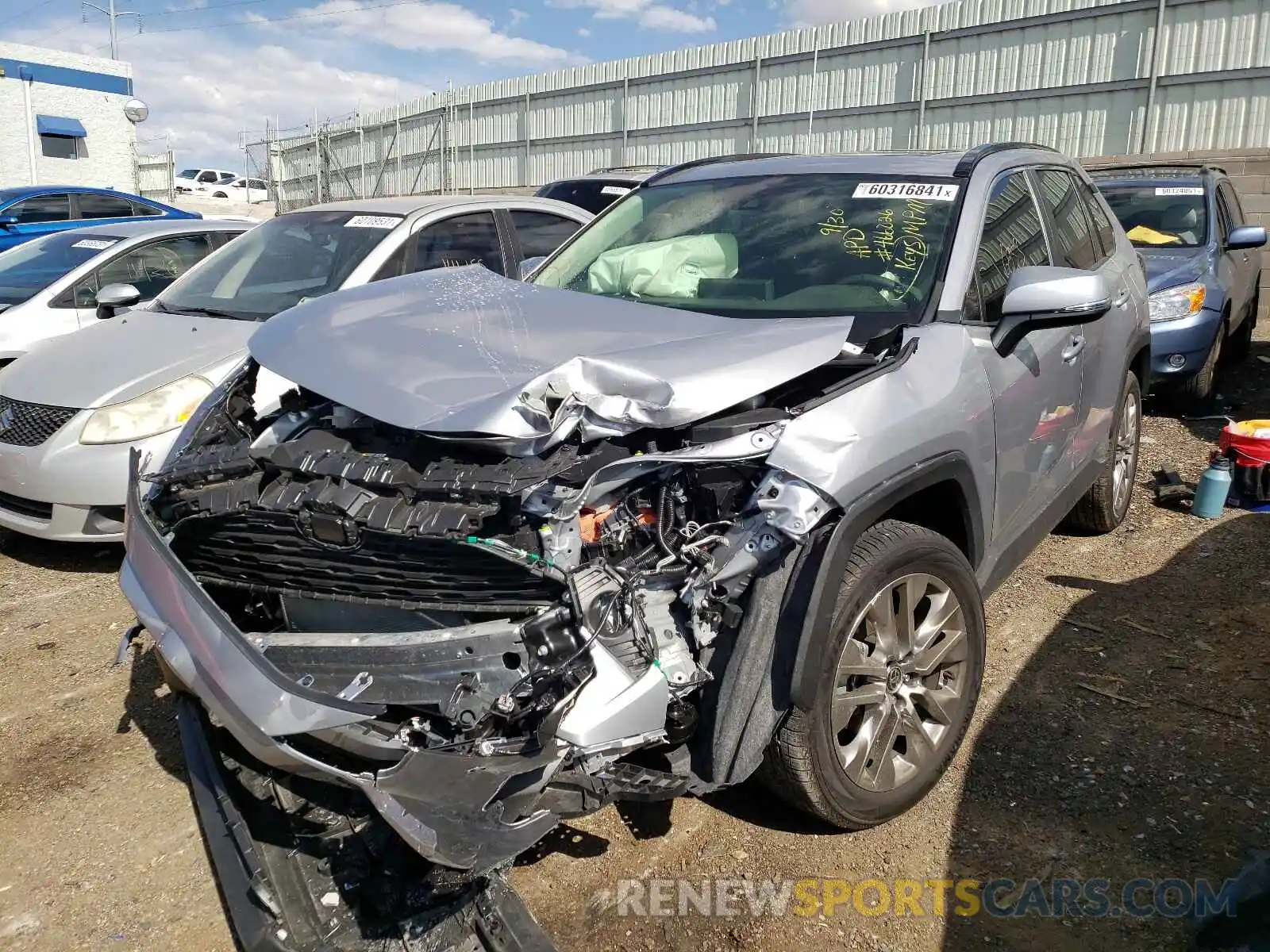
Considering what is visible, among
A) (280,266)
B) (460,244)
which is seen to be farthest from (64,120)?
(460,244)

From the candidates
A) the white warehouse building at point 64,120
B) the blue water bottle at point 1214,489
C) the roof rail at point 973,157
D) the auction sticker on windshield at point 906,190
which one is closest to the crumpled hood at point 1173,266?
the blue water bottle at point 1214,489

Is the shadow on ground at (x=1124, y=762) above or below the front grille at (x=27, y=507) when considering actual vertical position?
below

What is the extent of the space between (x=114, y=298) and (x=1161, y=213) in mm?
7995

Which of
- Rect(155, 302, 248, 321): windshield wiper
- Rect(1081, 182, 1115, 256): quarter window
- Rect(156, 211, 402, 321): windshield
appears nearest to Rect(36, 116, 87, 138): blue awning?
Rect(156, 211, 402, 321): windshield

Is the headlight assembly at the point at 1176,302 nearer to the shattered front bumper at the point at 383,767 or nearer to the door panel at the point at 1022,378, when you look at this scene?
the door panel at the point at 1022,378

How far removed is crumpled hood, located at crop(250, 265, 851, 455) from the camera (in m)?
2.34

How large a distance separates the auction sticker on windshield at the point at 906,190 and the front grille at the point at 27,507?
155 inches

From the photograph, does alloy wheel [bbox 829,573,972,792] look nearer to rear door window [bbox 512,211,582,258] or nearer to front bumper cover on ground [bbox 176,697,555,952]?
front bumper cover on ground [bbox 176,697,555,952]

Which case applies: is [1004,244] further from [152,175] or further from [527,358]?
[152,175]

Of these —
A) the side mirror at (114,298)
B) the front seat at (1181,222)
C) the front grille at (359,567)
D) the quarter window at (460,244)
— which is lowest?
the front grille at (359,567)

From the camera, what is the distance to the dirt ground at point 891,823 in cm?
252

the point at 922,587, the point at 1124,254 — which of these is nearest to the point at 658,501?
the point at 922,587

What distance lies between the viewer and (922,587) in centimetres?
280

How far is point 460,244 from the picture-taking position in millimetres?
5941
